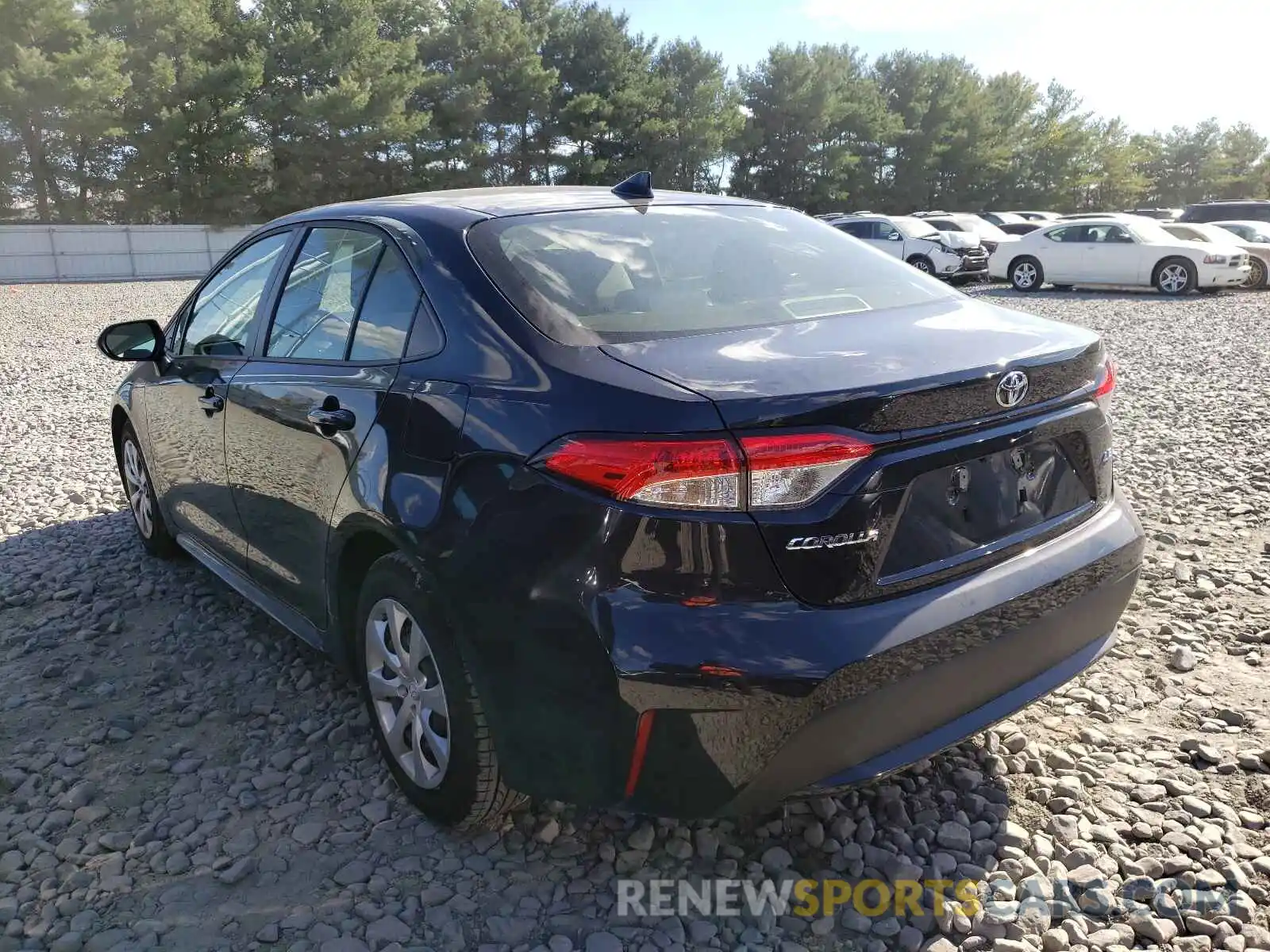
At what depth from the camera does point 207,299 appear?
163 inches

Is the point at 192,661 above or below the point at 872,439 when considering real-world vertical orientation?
below

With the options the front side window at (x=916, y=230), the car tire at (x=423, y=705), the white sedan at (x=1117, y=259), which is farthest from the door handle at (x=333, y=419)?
the front side window at (x=916, y=230)

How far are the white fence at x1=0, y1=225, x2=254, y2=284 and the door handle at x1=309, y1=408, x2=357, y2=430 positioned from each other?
2945cm

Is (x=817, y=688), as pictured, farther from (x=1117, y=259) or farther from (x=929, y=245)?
(x=929, y=245)

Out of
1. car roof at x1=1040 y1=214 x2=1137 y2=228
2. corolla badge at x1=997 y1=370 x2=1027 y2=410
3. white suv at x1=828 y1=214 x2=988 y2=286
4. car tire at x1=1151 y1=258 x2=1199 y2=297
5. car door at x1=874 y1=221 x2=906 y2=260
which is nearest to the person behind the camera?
corolla badge at x1=997 y1=370 x2=1027 y2=410

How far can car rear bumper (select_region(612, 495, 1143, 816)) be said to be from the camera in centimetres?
200

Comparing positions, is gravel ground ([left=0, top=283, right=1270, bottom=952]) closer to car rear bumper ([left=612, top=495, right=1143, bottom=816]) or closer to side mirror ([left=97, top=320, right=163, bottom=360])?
car rear bumper ([left=612, top=495, right=1143, bottom=816])

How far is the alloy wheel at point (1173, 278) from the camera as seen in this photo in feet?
58.6

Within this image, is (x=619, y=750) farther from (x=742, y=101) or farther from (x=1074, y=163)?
(x=1074, y=163)

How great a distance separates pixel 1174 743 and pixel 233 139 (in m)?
39.1

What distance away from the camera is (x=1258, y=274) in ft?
63.3

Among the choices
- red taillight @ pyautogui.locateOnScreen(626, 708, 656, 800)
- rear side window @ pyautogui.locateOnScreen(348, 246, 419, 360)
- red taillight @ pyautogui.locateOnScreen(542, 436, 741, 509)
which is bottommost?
red taillight @ pyautogui.locateOnScreen(626, 708, 656, 800)

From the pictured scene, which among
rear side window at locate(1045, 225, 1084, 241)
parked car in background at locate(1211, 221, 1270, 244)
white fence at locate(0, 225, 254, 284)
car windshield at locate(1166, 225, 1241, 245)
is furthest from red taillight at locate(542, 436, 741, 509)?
white fence at locate(0, 225, 254, 284)

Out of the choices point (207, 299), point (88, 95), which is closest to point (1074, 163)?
point (88, 95)
